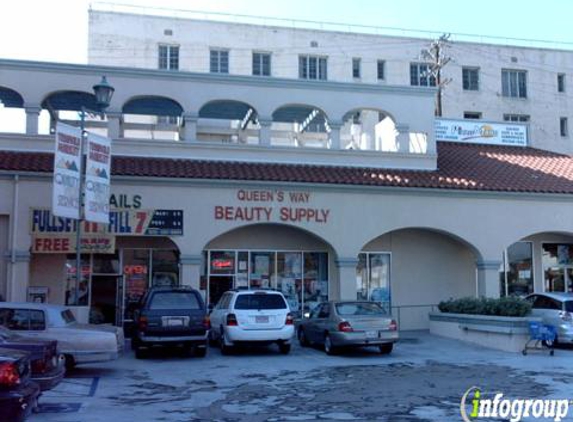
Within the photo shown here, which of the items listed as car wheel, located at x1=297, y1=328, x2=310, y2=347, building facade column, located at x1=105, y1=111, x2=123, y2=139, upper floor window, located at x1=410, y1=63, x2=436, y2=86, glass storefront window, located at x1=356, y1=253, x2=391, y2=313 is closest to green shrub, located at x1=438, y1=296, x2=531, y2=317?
glass storefront window, located at x1=356, y1=253, x2=391, y2=313

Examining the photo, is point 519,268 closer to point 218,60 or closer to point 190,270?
point 190,270

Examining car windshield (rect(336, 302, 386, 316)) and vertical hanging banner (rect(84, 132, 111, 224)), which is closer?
vertical hanging banner (rect(84, 132, 111, 224))

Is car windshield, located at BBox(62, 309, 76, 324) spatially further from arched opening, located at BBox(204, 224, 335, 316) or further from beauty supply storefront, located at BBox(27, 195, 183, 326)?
arched opening, located at BBox(204, 224, 335, 316)

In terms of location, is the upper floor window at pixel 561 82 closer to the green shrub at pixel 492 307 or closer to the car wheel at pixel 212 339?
the green shrub at pixel 492 307

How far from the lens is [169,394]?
11.6 metres

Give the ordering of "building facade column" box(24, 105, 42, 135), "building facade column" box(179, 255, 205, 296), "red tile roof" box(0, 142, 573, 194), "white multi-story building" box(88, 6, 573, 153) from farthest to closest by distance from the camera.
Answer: "white multi-story building" box(88, 6, 573, 153) < "building facade column" box(24, 105, 42, 135) < "red tile roof" box(0, 142, 573, 194) < "building facade column" box(179, 255, 205, 296)

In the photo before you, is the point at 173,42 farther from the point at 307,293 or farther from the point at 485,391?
the point at 485,391

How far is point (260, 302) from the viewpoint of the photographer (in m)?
16.9

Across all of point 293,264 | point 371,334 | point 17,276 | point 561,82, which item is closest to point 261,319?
point 371,334

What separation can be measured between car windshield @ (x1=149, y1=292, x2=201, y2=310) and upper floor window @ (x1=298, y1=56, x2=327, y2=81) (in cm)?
3094

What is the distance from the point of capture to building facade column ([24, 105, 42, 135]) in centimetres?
2167

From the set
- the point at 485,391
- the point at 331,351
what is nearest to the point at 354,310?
the point at 331,351

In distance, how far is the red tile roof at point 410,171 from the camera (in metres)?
21.0
